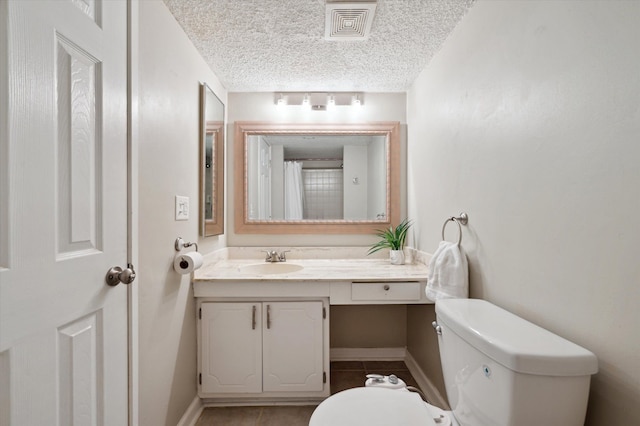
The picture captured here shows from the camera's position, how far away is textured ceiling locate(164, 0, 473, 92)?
1455 millimetres

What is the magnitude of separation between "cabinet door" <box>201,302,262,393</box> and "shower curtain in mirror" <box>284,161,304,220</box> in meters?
0.84

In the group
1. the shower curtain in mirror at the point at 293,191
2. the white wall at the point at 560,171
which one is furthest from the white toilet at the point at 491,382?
the shower curtain in mirror at the point at 293,191

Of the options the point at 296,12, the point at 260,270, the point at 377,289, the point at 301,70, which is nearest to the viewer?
the point at 296,12

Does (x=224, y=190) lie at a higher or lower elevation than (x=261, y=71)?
lower

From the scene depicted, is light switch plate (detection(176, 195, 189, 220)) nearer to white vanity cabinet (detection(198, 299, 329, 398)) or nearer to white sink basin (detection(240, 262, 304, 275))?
white vanity cabinet (detection(198, 299, 329, 398))

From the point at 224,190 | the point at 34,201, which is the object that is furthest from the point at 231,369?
the point at 34,201

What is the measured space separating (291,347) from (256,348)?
0.20m

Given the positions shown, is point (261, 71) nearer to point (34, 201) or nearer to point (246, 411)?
→ point (34, 201)

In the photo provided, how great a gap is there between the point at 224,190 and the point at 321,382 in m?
1.48

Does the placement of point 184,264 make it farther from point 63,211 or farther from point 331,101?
point 331,101

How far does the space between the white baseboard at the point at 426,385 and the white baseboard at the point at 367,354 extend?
0.08m

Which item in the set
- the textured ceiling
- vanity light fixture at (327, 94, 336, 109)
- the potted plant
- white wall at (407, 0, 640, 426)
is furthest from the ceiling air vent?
the potted plant

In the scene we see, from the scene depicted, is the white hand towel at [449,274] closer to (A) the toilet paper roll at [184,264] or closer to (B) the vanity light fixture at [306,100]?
(A) the toilet paper roll at [184,264]

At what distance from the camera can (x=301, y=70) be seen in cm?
207
